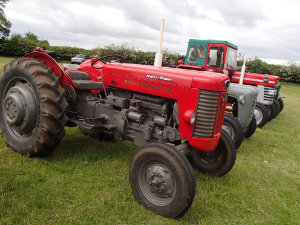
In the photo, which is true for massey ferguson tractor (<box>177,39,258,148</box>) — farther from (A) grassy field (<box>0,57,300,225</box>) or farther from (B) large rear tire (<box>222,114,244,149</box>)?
(A) grassy field (<box>0,57,300,225</box>)

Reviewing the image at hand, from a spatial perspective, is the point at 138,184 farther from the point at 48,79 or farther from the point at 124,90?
the point at 48,79

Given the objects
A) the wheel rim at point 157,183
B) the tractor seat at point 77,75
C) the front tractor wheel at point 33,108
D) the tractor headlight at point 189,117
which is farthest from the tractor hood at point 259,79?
the wheel rim at point 157,183

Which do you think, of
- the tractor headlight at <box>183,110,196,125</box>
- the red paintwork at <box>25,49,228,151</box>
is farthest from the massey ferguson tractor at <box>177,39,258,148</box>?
the tractor headlight at <box>183,110,196,125</box>

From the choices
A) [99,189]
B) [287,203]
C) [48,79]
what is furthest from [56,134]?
[287,203]

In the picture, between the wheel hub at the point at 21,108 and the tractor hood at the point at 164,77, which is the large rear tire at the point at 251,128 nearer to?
the tractor hood at the point at 164,77

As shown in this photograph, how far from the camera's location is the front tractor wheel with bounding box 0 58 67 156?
10.7ft

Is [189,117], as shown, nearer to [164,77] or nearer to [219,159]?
[164,77]

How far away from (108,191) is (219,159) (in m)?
1.58

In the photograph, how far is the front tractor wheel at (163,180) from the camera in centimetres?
237

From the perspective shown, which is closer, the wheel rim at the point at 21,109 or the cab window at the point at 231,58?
the wheel rim at the point at 21,109

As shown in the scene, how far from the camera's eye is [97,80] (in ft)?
13.8

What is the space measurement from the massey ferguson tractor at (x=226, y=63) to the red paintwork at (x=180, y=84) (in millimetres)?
4473

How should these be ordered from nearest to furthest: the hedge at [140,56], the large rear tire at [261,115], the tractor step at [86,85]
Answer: the tractor step at [86,85]
the large rear tire at [261,115]
the hedge at [140,56]

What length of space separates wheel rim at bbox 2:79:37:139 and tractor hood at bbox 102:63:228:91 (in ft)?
3.38
